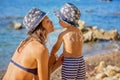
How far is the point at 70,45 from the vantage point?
4.36 meters

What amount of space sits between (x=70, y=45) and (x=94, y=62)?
5499mm

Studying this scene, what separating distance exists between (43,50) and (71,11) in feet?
2.48

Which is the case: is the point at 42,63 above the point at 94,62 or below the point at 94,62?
above

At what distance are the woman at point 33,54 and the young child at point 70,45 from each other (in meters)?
0.45

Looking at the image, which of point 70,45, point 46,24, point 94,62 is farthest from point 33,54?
point 94,62

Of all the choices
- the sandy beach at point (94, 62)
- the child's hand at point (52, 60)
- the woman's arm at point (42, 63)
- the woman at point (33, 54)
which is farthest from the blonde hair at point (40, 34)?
the sandy beach at point (94, 62)

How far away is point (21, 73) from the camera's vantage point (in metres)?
3.87

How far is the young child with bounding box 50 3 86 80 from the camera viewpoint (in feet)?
14.2

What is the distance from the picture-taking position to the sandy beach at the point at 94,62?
820 centimetres

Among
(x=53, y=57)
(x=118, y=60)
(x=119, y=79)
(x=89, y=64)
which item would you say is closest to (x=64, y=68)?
(x=53, y=57)

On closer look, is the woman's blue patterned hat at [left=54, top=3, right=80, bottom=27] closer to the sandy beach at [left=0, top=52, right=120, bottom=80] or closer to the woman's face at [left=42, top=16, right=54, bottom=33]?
the woman's face at [left=42, top=16, right=54, bottom=33]

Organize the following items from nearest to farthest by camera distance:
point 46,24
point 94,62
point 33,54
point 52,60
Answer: point 33,54 < point 46,24 < point 52,60 < point 94,62

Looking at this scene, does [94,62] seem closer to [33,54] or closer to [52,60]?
[52,60]

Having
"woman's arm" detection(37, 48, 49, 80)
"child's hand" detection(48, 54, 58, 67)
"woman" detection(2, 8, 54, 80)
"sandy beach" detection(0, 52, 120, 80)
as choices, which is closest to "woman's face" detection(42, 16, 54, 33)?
"woman" detection(2, 8, 54, 80)
